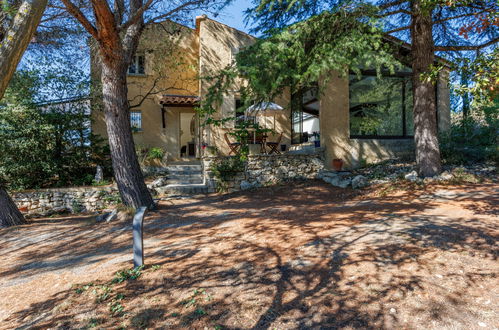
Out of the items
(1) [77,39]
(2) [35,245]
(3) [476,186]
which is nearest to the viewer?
(2) [35,245]

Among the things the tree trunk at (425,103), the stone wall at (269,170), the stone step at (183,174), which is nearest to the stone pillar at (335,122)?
the stone wall at (269,170)

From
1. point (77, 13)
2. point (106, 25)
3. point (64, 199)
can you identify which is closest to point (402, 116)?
point (106, 25)

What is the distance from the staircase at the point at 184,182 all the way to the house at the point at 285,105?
141 cm

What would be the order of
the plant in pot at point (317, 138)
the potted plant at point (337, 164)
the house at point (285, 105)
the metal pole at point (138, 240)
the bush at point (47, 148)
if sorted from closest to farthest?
the metal pole at point (138, 240) → the bush at point (47, 148) → the potted plant at point (337, 164) → the house at point (285, 105) → the plant in pot at point (317, 138)

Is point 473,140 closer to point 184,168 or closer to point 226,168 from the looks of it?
point 226,168

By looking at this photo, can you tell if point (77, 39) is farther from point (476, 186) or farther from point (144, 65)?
point (476, 186)

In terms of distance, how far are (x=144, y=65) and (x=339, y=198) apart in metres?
10.7

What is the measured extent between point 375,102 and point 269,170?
15.5 feet

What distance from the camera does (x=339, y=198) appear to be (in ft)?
24.8

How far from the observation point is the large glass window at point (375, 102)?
1075cm

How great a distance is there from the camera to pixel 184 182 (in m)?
10.4

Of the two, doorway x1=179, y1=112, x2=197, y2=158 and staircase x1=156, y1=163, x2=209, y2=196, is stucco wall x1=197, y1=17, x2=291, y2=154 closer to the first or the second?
staircase x1=156, y1=163, x2=209, y2=196

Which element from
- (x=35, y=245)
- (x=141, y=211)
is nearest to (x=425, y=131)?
(x=141, y=211)

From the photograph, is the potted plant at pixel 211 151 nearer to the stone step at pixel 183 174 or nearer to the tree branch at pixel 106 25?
the stone step at pixel 183 174
